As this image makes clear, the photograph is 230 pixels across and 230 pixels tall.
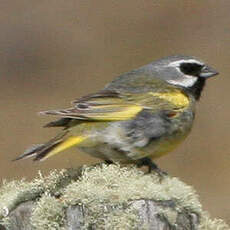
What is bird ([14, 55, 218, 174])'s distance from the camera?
5.86 m

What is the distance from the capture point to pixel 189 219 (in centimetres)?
487

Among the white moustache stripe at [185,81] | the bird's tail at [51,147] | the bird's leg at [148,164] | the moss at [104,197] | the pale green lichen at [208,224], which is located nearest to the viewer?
the moss at [104,197]

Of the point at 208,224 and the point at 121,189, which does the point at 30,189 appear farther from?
the point at 208,224

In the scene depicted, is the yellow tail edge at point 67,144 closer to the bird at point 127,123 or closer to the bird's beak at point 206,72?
the bird at point 127,123

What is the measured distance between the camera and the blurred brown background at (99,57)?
10047 mm

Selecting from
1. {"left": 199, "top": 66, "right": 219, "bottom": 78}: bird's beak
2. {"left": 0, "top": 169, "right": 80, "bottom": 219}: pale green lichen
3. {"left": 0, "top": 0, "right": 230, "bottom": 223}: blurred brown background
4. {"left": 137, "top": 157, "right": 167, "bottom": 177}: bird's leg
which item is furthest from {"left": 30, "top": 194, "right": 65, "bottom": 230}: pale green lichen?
{"left": 0, "top": 0, "right": 230, "bottom": 223}: blurred brown background

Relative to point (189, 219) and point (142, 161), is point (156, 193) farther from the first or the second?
point (142, 161)

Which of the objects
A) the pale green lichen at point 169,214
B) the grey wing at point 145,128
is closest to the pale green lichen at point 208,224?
the pale green lichen at point 169,214

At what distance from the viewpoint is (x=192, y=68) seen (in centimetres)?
665

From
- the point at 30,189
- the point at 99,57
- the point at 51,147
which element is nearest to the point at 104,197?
the point at 30,189

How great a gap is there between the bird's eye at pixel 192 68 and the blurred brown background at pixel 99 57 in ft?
9.62

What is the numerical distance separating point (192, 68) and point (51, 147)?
4.48ft

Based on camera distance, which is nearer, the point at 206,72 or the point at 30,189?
the point at 30,189

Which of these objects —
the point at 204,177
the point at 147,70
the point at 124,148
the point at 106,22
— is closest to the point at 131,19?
the point at 106,22
